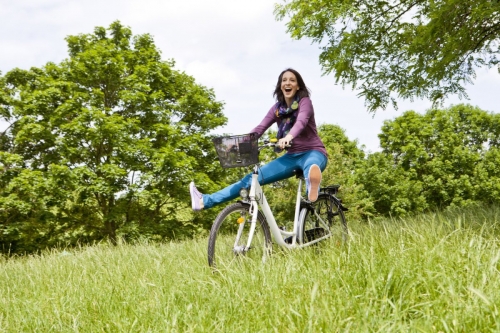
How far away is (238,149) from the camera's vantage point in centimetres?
381

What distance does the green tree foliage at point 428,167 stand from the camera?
28.6m

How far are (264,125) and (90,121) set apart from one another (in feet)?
43.6

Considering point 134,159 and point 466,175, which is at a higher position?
point 134,159

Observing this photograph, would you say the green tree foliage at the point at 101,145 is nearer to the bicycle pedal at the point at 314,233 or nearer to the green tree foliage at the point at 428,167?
the bicycle pedal at the point at 314,233

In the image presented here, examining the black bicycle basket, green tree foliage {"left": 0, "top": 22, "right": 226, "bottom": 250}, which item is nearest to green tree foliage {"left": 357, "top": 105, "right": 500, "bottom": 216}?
green tree foliage {"left": 0, "top": 22, "right": 226, "bottom": 250}

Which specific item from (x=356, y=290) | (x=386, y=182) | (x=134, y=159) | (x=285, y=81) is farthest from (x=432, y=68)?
(x=386, y=182)

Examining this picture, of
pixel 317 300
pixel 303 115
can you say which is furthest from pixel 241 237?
pixel 317 300

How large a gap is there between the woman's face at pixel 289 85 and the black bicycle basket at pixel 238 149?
2.82ft

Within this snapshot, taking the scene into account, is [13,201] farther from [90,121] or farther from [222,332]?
[222,332]

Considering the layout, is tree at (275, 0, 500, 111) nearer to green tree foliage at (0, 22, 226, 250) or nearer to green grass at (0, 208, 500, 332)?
green grass at (0, 208, 500, 332)

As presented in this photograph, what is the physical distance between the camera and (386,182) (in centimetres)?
2941

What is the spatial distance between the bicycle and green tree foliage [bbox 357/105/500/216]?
24397 millimetres

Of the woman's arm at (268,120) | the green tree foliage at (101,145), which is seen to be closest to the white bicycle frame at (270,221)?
the woman's arm at (268,120)

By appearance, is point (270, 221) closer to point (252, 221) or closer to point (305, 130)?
point (252, 221)
